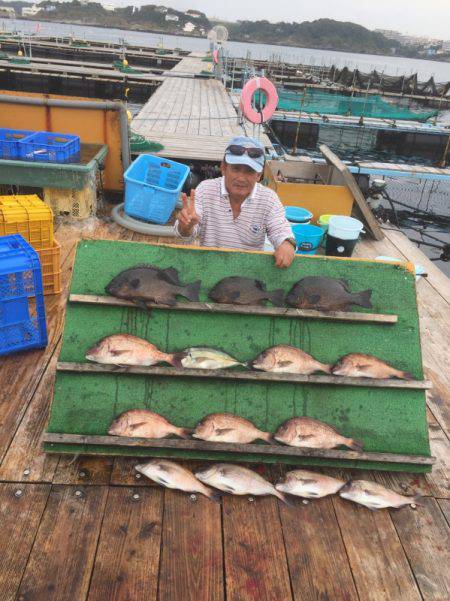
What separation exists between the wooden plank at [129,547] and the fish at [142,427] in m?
0.38

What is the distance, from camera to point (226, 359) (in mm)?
3441

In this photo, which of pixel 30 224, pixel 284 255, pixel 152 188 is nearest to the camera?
pixel 284 255

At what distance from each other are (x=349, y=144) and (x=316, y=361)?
93.9 feet

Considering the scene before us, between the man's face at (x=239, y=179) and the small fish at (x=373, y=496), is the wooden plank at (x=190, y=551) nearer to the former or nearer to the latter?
the small fish at (x=373, y=496)

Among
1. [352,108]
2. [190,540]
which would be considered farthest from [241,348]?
[352,108]

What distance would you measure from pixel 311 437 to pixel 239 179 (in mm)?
2195

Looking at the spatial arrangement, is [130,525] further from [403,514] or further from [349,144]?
[349,144]

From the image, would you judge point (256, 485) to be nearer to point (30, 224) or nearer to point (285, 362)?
point (285, 362)

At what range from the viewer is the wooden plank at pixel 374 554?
8.48ft

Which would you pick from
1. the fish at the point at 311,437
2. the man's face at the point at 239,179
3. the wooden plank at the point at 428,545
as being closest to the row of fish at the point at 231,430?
the fish at the point at 311,437

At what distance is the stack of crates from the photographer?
532cm

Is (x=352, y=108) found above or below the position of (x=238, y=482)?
above

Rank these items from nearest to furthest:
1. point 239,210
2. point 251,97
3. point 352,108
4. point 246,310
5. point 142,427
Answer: point 142,427 → point 246,310 → point 239,210 → point 251,97 → point 352,108

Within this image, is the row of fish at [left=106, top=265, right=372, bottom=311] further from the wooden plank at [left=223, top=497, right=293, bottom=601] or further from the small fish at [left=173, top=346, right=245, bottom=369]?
the wooden plank at [left=223, top=497, right=293, bottom=601]
